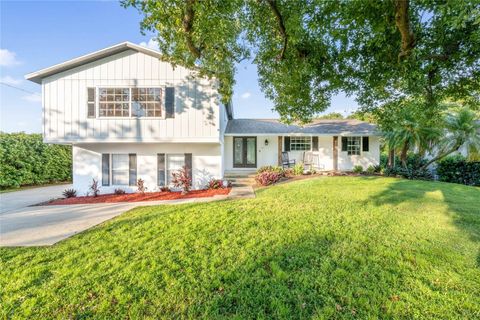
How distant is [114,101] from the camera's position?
31.0ft

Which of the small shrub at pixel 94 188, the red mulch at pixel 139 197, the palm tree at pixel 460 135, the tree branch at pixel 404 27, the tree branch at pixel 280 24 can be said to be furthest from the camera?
the palm tree at pixel 460 135

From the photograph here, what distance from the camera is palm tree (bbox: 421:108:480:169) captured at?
12492mm

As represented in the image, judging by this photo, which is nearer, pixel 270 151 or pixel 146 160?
pixel 146 160

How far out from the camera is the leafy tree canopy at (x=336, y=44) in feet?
17.8

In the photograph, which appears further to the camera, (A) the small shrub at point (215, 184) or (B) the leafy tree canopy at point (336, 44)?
(A) the small shrub at point (215, 184)

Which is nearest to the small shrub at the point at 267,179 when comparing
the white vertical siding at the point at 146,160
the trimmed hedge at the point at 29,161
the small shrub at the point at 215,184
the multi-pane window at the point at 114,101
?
the small shrub at the point at 215,184

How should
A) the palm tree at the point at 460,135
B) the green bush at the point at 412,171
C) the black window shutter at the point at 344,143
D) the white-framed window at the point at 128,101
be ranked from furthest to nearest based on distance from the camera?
the black window shutter at the point at 344,143 < the palm tree at the point at 460,135 < the green bush at the point at 412,171 < the white-framed window at the point at 128,101

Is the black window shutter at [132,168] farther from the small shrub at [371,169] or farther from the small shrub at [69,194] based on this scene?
the small shrub at [371,169]

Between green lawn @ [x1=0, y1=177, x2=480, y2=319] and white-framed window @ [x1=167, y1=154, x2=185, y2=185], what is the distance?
15.5 feet

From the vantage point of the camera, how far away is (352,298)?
2787 millimetres

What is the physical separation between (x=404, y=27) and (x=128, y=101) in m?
9.50

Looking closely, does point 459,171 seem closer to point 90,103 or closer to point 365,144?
point 365,144

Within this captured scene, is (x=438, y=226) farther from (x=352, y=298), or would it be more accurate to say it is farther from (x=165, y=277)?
(x=165, y=277)

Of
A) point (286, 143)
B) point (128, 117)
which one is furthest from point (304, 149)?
point (128, 117)
